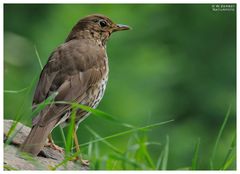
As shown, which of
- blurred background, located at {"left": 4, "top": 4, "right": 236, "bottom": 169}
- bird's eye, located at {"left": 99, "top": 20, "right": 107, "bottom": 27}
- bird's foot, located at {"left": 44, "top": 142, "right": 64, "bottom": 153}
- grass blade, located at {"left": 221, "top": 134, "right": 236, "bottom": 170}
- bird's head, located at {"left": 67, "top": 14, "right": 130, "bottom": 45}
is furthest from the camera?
blurred background, located at {"left": 4, "top": 4, "right": 236, "bottom": 169}

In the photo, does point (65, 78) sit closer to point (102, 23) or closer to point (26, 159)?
point (102, 23)

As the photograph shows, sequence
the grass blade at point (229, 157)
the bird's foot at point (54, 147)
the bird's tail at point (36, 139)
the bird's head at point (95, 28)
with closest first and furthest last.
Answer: the grass blade at point (229, 157)
the bird's tail at point (36, 139)
the bird's foot at point (54, 147)
the bird's head at point (95, 28)

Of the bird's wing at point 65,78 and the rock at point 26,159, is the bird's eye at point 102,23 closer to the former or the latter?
the bird's wing at point 65,78

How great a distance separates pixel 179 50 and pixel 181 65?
1.20ft

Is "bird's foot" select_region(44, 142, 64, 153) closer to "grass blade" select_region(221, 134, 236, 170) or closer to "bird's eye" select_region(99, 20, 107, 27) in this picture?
"grass blade" select_region(221, 134, 236, 170)

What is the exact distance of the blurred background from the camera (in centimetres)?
1020

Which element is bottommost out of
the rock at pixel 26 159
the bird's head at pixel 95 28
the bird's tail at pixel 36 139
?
the rock at pixel 26 159

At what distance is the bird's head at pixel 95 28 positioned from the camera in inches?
329

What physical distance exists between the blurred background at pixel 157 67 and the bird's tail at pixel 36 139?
1970 mm

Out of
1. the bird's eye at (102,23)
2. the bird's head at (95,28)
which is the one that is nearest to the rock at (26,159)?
the bird's head at (95,28)

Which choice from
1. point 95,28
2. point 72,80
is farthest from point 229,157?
point 95,28

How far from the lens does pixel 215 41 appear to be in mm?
13531

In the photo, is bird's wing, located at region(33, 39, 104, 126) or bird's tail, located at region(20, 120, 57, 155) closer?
bird's tail, located at region(20, 120, 57, 155)

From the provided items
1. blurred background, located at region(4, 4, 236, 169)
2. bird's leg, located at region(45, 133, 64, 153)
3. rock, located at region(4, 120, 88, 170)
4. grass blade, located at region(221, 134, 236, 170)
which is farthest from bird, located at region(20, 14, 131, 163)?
grass blade, located at region(221, 134, 236, 170)
